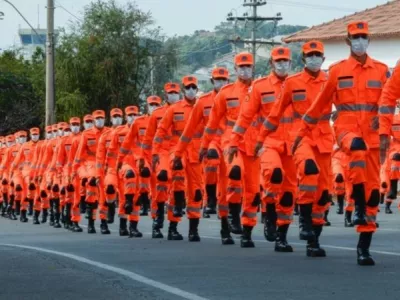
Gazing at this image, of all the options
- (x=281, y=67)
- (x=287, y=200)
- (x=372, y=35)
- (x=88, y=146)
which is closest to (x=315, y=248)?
(x=287, y=200)

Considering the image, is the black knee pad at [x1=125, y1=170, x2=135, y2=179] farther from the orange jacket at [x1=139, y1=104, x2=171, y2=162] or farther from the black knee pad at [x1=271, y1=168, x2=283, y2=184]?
the black knee pad at [x1=271, y1=168, x2=283, y2=184]

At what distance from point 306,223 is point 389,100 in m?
1.82

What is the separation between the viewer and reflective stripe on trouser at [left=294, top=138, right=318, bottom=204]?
15.0 meters

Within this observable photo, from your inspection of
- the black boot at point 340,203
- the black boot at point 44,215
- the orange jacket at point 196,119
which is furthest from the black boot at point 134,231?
the black boot at point 44,215

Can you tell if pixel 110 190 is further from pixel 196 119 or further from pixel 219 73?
pixel 196 119

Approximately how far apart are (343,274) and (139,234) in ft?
32.6

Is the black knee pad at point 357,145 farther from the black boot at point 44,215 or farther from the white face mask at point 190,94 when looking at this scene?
the black boot at point 44,215

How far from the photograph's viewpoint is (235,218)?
61.2 ft

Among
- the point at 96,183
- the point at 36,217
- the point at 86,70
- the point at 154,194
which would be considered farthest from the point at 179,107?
the point at 86,70

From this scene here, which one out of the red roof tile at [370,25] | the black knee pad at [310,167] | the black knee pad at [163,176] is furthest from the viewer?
the red roof tile at [370,25]

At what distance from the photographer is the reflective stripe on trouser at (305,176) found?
1502cm

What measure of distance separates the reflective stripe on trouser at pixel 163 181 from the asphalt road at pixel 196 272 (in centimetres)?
157

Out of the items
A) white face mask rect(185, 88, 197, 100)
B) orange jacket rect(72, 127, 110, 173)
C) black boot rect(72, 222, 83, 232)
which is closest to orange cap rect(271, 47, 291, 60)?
white face mask rect(185, 88, 197, 100)

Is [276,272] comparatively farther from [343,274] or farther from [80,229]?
[80,229]
